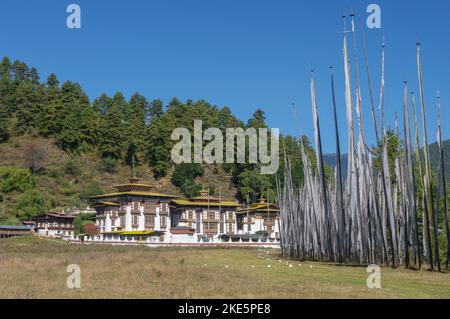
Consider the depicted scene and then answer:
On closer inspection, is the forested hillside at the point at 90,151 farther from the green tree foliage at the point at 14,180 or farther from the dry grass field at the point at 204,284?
the dry grass field at the point at 204,284

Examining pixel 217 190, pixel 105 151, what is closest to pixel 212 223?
pixel 217 190

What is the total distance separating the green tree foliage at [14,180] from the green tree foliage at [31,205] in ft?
11.7

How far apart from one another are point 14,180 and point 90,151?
24131 millimetres

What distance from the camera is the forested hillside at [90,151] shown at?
101 meters

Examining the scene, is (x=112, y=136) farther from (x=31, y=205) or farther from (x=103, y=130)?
(x=31, y=205)

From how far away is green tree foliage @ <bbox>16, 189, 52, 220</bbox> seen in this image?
8194cm

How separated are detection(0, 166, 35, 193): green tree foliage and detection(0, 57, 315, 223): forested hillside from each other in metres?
3.86

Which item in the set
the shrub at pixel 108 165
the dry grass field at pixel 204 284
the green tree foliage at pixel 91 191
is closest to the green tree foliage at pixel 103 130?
the shrub at pixel 108 165

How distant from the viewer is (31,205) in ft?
273

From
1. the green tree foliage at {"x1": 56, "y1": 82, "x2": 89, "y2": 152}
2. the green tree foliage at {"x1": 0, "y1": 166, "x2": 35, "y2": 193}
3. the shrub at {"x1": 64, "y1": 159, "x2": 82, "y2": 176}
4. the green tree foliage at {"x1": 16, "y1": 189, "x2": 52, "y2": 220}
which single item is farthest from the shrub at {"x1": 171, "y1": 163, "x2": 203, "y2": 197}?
the green tree foliage at {"x1": 0, "y1": 166, "x2": 35, "y2": 193}

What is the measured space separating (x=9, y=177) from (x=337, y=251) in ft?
240

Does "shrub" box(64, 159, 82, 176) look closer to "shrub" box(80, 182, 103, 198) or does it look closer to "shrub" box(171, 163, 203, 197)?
"shrub" box(80, 182, 103, 198)
